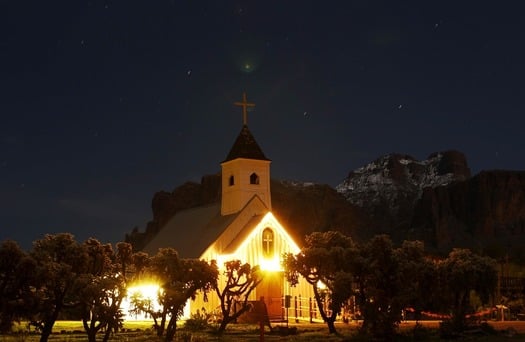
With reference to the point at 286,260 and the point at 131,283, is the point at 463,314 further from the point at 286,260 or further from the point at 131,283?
the point at 131,283

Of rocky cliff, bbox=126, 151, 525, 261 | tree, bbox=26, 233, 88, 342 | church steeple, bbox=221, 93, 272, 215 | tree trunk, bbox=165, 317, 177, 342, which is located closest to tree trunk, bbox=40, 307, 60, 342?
tree, bbox=26, 233, 88, 342

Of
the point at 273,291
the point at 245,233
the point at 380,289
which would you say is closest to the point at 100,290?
the point at 380,289

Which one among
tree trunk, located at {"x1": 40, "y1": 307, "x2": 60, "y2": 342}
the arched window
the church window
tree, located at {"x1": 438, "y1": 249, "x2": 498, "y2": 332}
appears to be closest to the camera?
tree trunk, located at {"x1": 40, "y1": 307, "x2": 60, "y2": 342}

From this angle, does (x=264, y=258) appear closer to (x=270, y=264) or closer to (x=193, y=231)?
(x=270, y=264)

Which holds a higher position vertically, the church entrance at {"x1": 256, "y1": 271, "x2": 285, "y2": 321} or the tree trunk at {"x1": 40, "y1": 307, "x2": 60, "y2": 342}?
the church entrance at {"x1": 256, "y1": 271, "x2": 285, "y2": 321}

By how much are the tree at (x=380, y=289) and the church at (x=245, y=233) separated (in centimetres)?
1399

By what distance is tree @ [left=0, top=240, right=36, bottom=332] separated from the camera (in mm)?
24422

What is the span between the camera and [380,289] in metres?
29.3

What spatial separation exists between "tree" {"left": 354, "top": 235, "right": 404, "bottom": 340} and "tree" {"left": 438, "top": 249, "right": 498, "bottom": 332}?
8.82 ft

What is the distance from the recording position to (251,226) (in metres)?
48.0

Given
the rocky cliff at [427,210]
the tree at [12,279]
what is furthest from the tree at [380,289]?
the rocky cliff at [427,210]

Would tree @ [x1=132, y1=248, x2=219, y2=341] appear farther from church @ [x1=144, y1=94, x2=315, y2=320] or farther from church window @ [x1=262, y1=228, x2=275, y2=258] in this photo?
church window @ [x1=262, y1=228, x2=275, y2=258]

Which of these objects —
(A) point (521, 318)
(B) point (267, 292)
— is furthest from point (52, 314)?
(A) point (521, 318)

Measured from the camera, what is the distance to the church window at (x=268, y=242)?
47.5 m
